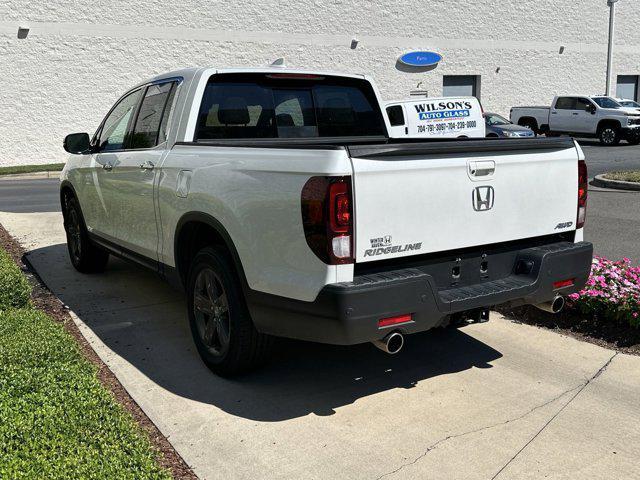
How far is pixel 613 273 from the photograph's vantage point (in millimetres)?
5496

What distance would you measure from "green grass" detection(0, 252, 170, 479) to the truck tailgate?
1.43m

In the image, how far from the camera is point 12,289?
532 centimetres

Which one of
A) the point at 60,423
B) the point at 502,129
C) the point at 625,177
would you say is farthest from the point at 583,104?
the point at 60,423

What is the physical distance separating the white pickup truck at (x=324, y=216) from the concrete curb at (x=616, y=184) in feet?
31.6

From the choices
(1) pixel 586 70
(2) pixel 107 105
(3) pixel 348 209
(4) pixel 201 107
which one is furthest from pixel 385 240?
(1) pixel 586 70

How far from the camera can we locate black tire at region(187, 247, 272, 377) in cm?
421

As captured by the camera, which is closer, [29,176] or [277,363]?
[277,363]

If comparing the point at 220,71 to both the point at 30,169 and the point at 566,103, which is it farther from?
the point at 566,103

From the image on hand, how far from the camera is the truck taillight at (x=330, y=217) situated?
343cm

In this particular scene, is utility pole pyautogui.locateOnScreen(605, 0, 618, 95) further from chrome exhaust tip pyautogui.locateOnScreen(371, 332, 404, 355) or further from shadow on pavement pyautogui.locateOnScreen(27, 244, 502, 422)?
chrome exhaust tip pyautogui.locateOnScreen(371, 332, 404, 355)

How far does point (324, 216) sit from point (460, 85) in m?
Answer: 30.2

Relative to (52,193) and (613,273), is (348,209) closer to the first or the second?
(613,273)

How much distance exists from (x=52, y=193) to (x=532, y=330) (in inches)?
511

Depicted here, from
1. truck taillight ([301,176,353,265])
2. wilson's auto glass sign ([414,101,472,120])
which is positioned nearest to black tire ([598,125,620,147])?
wilson's auto glass sign ([414,101,472,120])
